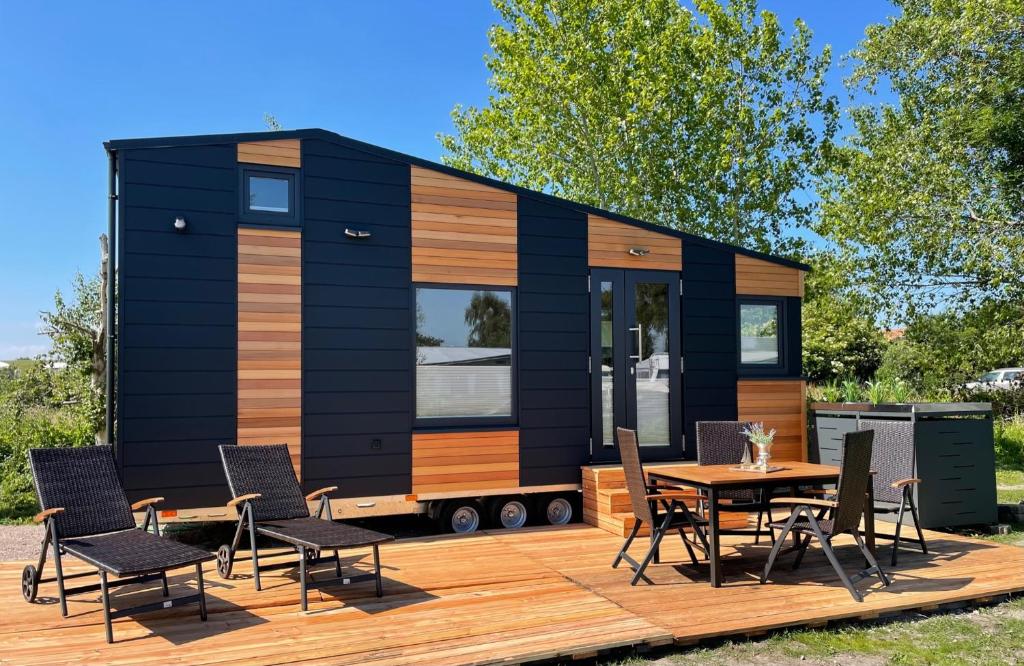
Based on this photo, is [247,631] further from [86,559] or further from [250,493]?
[250,493]

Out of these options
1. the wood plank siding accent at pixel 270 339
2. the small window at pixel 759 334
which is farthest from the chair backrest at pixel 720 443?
the wood plank siding accent at pixel 270 339

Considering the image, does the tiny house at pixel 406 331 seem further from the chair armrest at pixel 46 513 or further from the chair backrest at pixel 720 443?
the chair armrest at pixel 46 513

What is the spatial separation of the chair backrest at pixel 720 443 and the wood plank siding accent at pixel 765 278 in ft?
6.54

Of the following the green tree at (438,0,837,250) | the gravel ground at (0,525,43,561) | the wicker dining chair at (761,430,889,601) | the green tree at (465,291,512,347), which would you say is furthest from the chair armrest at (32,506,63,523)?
the green tree at (438,0,837,250)

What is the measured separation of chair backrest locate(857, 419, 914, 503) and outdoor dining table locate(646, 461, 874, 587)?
51cm

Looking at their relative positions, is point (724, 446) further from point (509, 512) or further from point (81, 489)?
point (81, 489)

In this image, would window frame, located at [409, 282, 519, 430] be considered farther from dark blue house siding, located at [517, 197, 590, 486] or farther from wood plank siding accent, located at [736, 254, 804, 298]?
wood plank siding accent, located at [736, 254, 804, 298]

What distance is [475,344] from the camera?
6.80m

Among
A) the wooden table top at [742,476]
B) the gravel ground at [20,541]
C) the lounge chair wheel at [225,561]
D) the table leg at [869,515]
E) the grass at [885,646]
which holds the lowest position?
the gravel ground at [20,541]

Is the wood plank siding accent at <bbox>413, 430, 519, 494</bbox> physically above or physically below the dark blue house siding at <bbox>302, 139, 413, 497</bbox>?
below

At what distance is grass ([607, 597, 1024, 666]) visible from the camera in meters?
3.71

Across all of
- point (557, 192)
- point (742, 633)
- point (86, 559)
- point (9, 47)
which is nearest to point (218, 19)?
point (9, 47)

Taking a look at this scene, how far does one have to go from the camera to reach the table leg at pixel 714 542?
480 cm

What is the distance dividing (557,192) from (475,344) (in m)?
14.6
